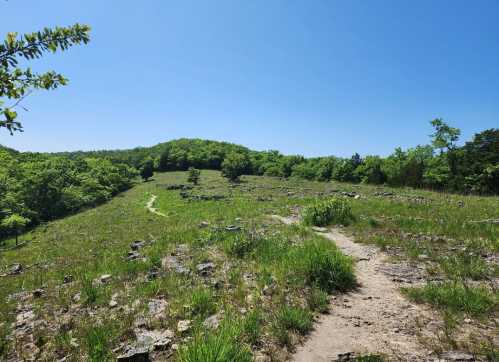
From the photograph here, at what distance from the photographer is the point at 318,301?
6730 mm

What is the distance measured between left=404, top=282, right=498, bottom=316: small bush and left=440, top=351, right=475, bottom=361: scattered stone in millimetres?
1740

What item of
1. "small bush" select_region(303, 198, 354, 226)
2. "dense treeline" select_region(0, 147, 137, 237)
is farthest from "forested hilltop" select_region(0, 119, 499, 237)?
"small bush" select_region(303, 198, 354, 226)

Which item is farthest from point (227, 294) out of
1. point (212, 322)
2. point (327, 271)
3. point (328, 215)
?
point (328, 215)

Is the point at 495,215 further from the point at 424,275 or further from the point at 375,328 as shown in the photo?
the point at 375,328

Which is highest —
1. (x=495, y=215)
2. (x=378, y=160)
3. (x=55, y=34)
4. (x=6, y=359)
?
(x=378, y=160)

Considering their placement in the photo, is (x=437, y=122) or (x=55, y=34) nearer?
(x=55, y=34)

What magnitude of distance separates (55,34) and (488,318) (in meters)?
9.51

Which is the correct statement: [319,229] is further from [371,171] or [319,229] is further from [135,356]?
[371,171]

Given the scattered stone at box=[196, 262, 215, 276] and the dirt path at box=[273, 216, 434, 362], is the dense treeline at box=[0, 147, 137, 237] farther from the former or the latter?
the dirt path at box=[273, 216, 434, 362]

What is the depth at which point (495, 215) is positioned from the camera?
16.1 metres

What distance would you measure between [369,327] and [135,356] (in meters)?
4.81

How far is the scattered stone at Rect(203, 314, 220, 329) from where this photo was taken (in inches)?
228

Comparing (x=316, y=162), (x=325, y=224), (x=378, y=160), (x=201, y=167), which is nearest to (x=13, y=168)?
(x=201, y=167)

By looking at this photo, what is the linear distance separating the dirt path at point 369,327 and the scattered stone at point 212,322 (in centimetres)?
185
